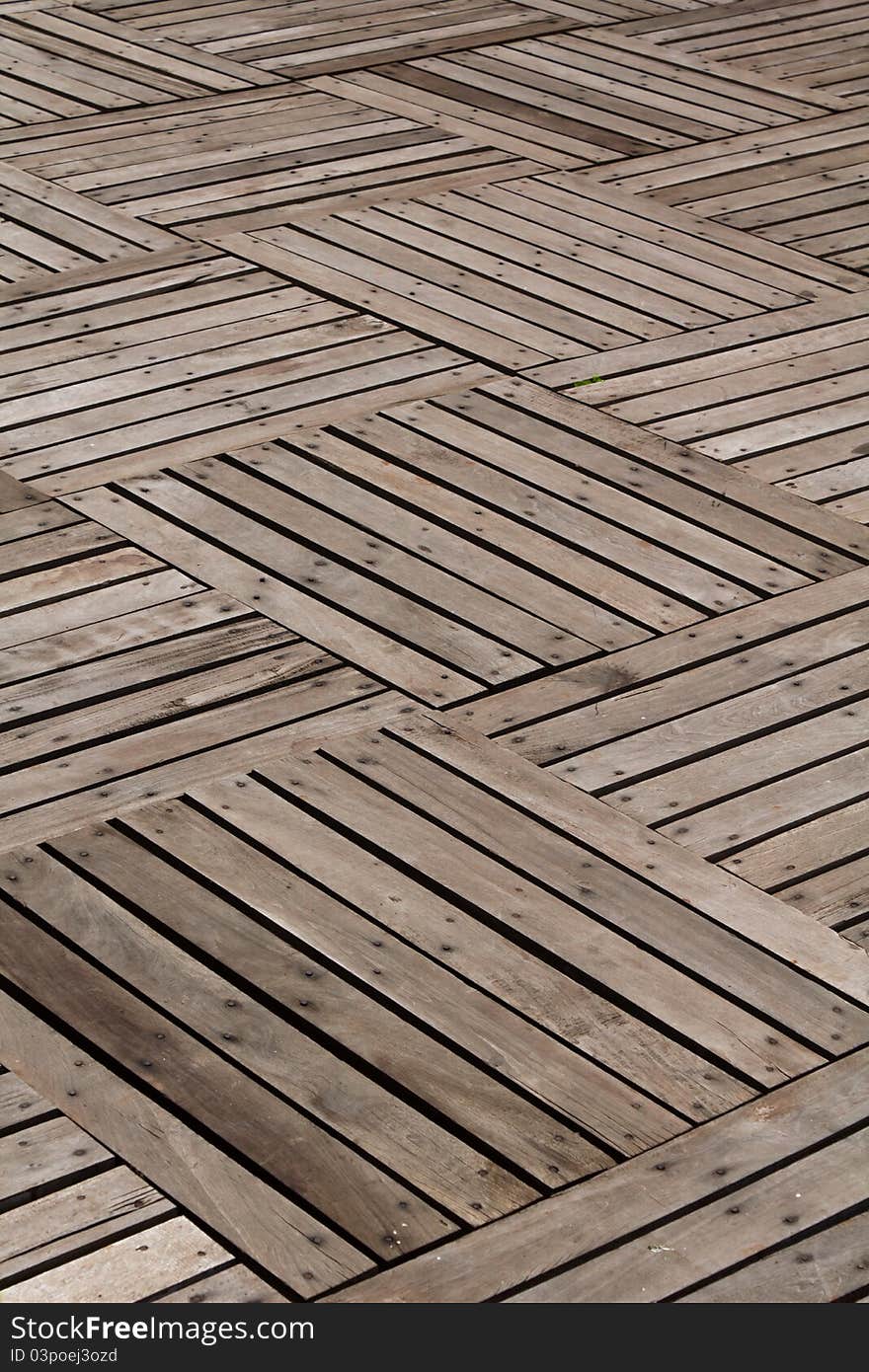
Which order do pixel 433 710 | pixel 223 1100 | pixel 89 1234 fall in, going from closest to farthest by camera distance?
1. pixel 89 1234
2. pixel 223 1100
3. pixel 433 710

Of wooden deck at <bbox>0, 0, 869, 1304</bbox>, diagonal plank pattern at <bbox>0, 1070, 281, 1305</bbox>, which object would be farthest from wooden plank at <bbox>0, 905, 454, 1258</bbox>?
diagonal plank pattern at <bbox>0, 1070, 281, 1305</bbox>

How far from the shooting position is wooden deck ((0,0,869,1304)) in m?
2.43

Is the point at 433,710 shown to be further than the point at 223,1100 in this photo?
Yes

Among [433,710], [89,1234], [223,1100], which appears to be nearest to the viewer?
[89,1234]

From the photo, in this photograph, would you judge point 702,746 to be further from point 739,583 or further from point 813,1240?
point 813,1240

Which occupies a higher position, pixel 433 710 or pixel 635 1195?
pixel 433 710

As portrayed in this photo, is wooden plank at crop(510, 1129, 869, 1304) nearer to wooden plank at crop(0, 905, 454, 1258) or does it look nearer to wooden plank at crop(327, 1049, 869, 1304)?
wooden plank at crop(327, 1049, 869, 1304)

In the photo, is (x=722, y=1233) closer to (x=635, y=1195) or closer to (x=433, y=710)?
(x=635, y=1195)

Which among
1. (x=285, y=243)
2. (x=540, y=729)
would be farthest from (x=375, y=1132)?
(x=285, y=243)

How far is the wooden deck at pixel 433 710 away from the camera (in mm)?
2426

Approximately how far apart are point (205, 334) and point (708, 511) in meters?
1.36

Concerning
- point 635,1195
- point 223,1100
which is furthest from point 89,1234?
point 635,1195

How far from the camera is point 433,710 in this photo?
3.32 metres

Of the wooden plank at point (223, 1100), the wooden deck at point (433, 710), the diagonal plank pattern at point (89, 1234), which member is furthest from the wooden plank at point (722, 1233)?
the diagonal plank pattern at point (89, 1234)
